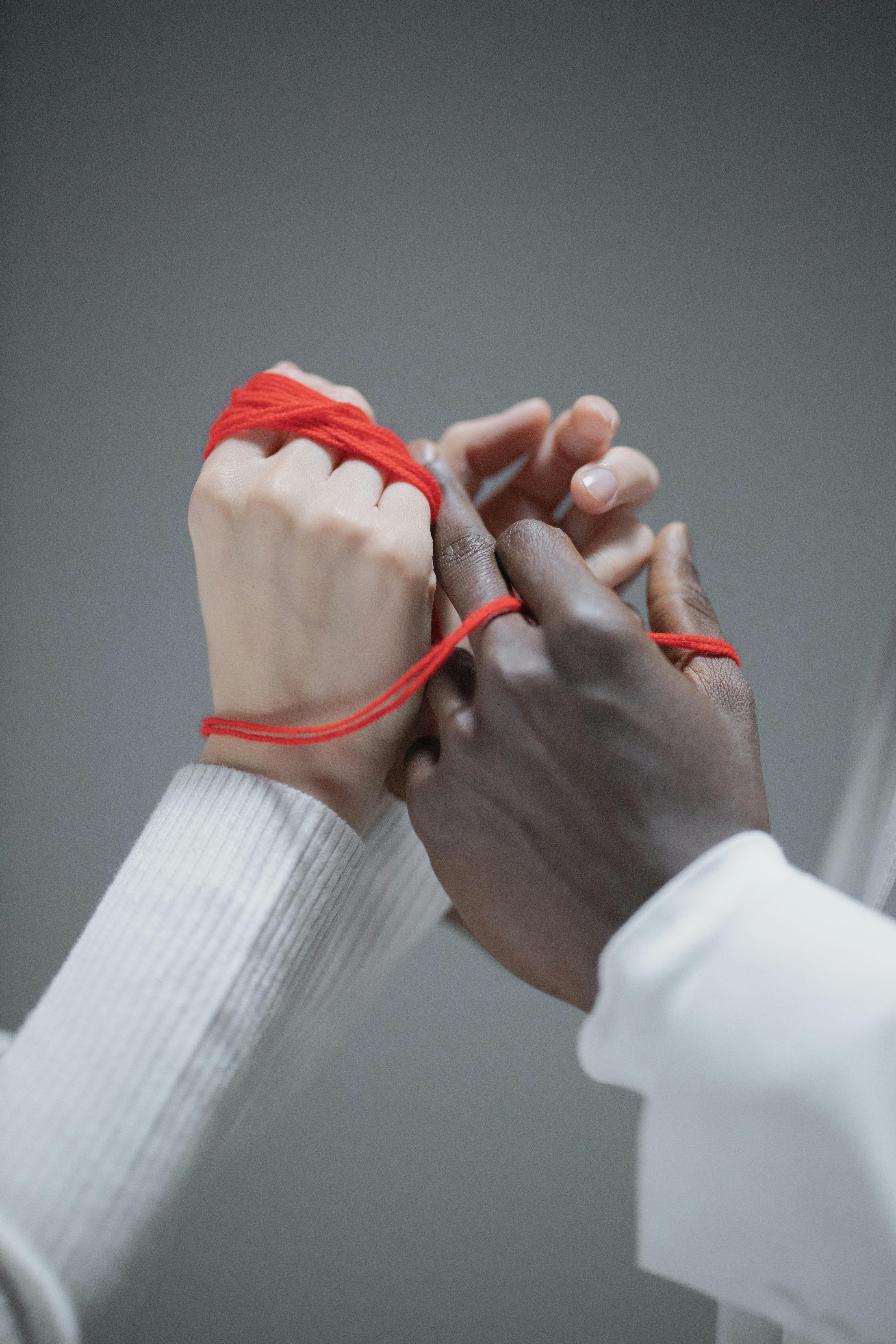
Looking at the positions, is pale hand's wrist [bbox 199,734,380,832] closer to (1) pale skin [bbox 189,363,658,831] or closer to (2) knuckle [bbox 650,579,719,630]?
(1) pale skin [bbox 189,363,658,831]

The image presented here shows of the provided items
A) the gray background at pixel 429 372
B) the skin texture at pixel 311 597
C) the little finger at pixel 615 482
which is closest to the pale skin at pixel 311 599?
the skin texture at pixel 311 597

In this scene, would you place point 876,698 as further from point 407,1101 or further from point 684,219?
point 407,1101

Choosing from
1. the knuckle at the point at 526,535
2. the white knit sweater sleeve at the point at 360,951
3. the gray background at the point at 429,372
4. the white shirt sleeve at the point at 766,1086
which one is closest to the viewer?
the white shirt sleeve at the point at 766,1086

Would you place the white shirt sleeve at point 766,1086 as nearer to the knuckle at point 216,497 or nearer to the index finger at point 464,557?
the index finger at point 464,557

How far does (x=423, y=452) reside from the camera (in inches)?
27.8

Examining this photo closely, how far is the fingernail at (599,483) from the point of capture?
25.4 inches

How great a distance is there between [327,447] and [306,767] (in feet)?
0.77

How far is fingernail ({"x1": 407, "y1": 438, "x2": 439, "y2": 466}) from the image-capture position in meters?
0.67

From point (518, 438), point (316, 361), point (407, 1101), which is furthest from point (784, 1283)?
point (316, 361)

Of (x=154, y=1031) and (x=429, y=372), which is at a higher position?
(x=429, y=372)

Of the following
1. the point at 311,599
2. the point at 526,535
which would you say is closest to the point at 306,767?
the point at 311,599

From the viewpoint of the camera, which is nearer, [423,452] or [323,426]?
[323,426]

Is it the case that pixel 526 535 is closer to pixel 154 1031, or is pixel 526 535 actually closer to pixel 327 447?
pixel 327 447

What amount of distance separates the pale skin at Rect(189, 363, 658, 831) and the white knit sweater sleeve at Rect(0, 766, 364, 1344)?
0.05 m
